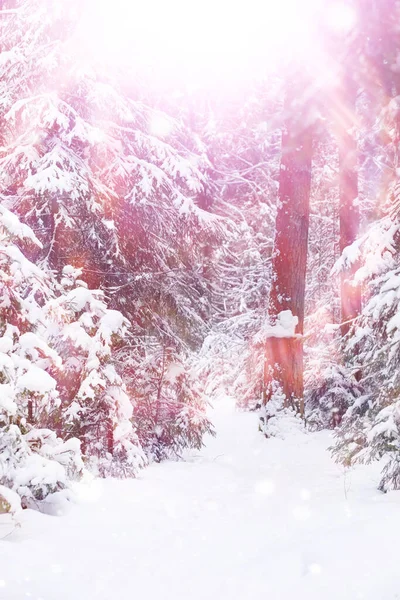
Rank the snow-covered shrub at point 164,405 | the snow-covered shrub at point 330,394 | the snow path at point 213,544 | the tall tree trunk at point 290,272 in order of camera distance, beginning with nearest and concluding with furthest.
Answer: the snow path at point 213,544 < the snow-covered shrub at point 164,405 < the tall tree trunk at point 290,272 < the snow-covered shrub at point 330,394

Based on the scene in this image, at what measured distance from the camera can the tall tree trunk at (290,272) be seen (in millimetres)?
9617

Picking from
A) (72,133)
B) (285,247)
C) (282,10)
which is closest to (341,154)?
(285,247)

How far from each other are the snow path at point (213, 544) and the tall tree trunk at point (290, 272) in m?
3.10

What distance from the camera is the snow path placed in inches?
130

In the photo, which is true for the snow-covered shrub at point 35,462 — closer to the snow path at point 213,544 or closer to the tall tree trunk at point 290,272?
the snow path at point 213,544

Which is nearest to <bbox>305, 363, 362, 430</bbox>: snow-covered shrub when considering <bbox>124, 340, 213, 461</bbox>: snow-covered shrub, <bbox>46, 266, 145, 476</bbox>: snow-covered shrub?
<bbox>124, 340, 213, 461</bbox>: snow-covered shrub

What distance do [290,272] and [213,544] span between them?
6278 mm

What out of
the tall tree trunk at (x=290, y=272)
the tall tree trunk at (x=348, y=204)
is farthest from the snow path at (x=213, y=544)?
the tall tree trunk at (x=348, y=204)

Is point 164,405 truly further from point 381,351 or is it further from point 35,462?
point 35,462

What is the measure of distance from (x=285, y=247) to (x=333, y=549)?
6.98 meters

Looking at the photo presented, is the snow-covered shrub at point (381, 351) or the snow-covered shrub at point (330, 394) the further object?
the snow-covered shrub at point (330, 394)

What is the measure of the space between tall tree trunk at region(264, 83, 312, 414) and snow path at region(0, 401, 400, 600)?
10.2ft

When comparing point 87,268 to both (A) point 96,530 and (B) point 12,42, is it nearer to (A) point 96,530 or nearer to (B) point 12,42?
(B) point 12,42

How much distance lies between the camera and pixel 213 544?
437cm
